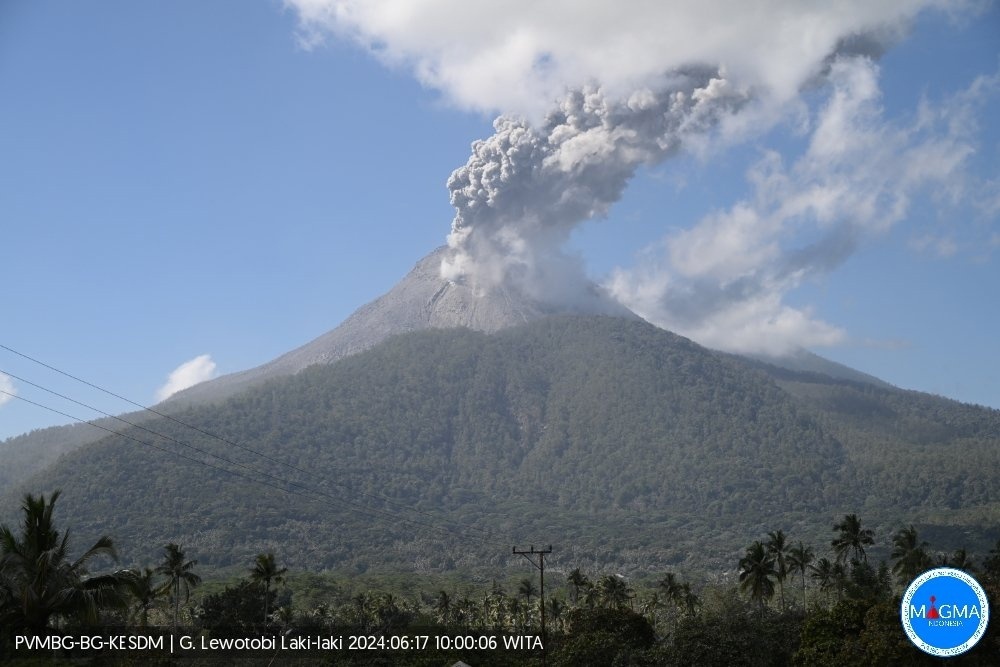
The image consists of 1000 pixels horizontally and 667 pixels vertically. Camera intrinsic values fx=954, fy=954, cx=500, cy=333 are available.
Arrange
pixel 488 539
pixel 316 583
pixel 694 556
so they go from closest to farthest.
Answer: pixel 316 583, pixel 694 556, pixel 488 539

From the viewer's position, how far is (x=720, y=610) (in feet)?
248

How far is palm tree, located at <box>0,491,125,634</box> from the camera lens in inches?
849

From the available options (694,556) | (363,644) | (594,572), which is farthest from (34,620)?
(694,556)

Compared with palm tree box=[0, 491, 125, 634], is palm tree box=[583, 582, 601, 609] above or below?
below

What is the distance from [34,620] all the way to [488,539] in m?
178

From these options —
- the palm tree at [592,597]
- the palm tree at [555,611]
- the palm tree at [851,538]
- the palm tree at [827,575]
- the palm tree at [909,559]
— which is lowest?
the palm tree at [555,611]

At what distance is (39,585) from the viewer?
2156cm

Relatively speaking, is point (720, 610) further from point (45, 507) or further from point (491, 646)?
point (45, 507)

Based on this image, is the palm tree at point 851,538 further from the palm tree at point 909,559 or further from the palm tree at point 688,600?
the palm tree at point 688,600

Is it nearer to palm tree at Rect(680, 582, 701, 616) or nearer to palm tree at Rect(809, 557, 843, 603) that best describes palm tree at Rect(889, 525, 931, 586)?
palm tree at Rect(809, 557, 843, 603)

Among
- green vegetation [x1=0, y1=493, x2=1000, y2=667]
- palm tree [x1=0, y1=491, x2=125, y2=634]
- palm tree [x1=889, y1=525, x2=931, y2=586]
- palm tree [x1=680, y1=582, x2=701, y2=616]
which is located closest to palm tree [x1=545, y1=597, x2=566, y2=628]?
green vegetation [x1=0, y1=493, x2=1000, y2=667]

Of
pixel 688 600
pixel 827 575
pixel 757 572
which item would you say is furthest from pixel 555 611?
pixel 757 572

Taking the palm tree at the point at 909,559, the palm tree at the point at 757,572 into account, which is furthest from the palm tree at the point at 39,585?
the palm tree at the point at 909,559

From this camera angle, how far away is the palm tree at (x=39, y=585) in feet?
70.7
